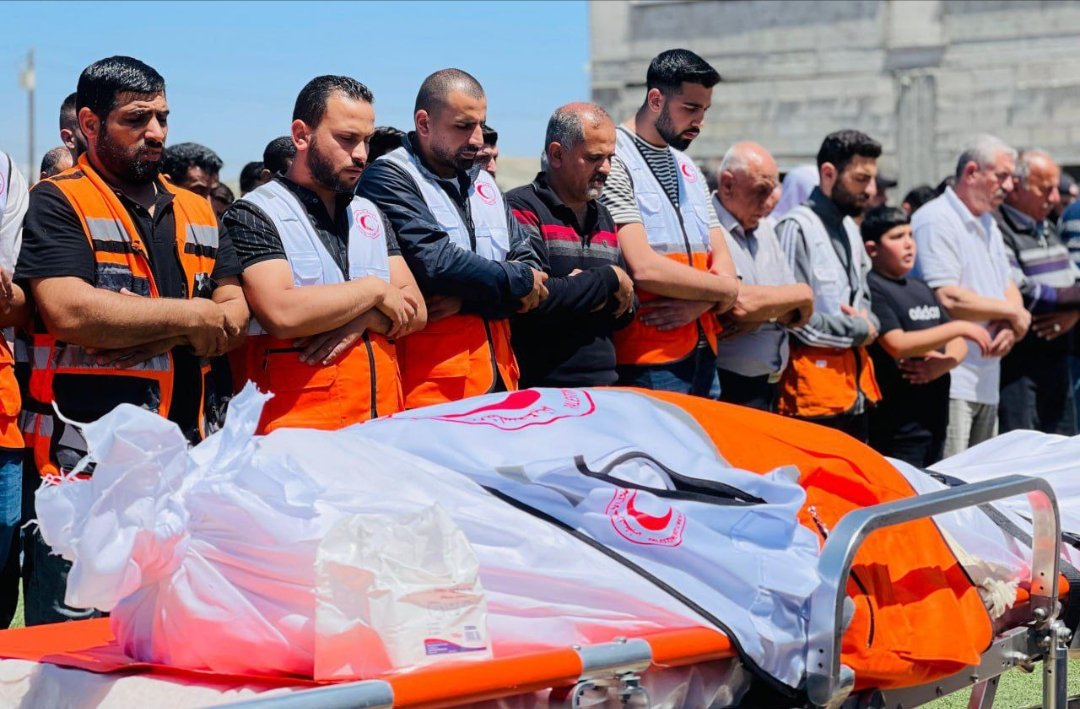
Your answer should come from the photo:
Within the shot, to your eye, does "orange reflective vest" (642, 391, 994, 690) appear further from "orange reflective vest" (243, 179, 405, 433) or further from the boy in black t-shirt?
the boy in black t-shirt

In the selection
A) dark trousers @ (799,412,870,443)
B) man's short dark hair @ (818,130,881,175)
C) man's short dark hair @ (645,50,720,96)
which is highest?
man's short dark hair @ (645,50,720,96)

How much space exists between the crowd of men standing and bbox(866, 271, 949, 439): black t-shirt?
12 mm

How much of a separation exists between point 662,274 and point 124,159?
2.15 m

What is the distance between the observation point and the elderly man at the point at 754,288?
19.1 ft

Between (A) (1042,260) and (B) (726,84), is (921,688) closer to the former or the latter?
(A) (1042,260)

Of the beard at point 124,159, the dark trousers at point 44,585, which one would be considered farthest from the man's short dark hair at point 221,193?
the dark trousers at point 44,585

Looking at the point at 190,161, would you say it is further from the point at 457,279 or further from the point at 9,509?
the point at 9,509

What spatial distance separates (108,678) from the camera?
2.50 meters

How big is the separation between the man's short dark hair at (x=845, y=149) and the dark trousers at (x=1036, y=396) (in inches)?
77.1

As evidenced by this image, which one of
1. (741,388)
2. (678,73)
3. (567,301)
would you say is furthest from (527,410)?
(741,388)

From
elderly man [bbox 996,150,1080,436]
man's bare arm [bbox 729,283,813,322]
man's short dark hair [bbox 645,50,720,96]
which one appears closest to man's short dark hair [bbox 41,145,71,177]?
man's short dark hair [bbox 645,50,720,96]

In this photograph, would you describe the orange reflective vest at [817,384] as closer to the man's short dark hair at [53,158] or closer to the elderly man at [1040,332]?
the elderly man at [1040,332]

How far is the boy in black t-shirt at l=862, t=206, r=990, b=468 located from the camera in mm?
6703

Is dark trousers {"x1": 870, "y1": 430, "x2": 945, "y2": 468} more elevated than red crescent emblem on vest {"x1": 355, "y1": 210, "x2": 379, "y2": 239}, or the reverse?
red crescent emblem on vest {"x1": 355, "y1": 210, "x2": 379, "y2": 239}
